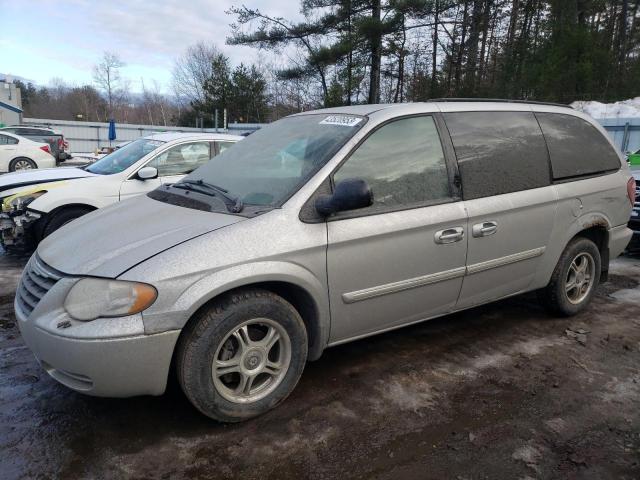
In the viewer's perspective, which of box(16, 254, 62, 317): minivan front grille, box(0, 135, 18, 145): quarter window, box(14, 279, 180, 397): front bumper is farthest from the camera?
box(0, 135, 18, 145): quarter window

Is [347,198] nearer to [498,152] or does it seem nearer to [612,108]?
[498,152]

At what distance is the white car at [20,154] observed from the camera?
16969mm

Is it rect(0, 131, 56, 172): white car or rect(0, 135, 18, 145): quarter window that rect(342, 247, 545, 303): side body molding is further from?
rect(0, 135, 18, 145): quarter window

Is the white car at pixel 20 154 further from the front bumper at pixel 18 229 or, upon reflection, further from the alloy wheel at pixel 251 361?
the alloy wheel at pixel 251 361

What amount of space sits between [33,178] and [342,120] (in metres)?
5.29

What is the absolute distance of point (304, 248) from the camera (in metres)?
2.90

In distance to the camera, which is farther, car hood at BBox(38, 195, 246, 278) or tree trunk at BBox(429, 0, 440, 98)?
tree trunk at BBox(429, 0, 440, 98)

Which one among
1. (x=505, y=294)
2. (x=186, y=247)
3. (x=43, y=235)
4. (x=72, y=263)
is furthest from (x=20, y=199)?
(x=505, y=294)

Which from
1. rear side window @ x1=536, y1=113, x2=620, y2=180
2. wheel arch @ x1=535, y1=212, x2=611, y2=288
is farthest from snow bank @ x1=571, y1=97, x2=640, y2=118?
wheel arch @ x1=535, y1=212, x2=611, y2=288

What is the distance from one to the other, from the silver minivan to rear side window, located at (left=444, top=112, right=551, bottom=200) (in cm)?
1

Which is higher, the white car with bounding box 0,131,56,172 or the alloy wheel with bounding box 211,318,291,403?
the white car with bounding box 0,131,56,172

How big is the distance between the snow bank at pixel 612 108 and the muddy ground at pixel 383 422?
1740cm

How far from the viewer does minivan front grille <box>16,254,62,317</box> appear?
272 cm

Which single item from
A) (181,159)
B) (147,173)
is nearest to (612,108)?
(181,159)
